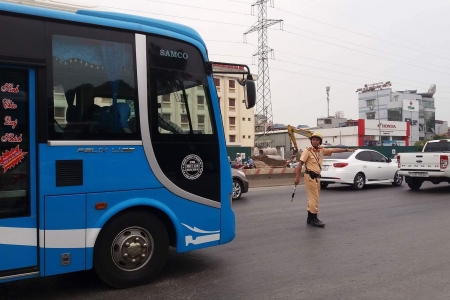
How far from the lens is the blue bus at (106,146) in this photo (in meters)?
4.19

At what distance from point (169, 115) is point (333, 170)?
11.9 metres

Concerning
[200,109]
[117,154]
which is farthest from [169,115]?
[117,154]

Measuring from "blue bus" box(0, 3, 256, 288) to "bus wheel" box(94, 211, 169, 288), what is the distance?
0.04 ft

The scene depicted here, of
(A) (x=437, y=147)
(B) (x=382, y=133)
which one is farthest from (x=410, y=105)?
(A) (x=437, y=147)

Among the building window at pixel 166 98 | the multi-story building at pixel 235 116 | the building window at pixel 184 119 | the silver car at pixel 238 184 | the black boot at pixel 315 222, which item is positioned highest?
the multi-story building at pixel 235 116

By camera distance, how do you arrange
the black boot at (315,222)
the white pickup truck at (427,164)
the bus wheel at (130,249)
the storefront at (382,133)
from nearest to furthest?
the bus wheel at (130,249), the black boot at (315,222), the white pickup truck at (427,164), the storefront at (382,133)

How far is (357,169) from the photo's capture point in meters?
15.9

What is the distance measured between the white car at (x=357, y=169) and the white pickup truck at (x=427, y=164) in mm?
1173

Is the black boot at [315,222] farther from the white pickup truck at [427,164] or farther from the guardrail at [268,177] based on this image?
the guardrail at [268,177]

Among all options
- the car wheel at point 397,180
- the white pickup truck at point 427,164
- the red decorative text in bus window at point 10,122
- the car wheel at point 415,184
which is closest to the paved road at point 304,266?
the red decorative text in bus window at point 10,122

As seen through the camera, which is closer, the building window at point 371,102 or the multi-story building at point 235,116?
the multi-story building at point 235,116

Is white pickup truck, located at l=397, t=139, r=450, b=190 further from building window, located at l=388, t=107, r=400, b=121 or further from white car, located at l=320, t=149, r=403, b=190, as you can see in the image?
building window, located at l=388, t=107, r=400, b=121

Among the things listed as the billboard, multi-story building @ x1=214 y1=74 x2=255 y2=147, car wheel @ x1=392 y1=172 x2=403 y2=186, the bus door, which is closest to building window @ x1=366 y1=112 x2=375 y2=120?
the billboard

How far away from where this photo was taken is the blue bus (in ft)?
13.8
